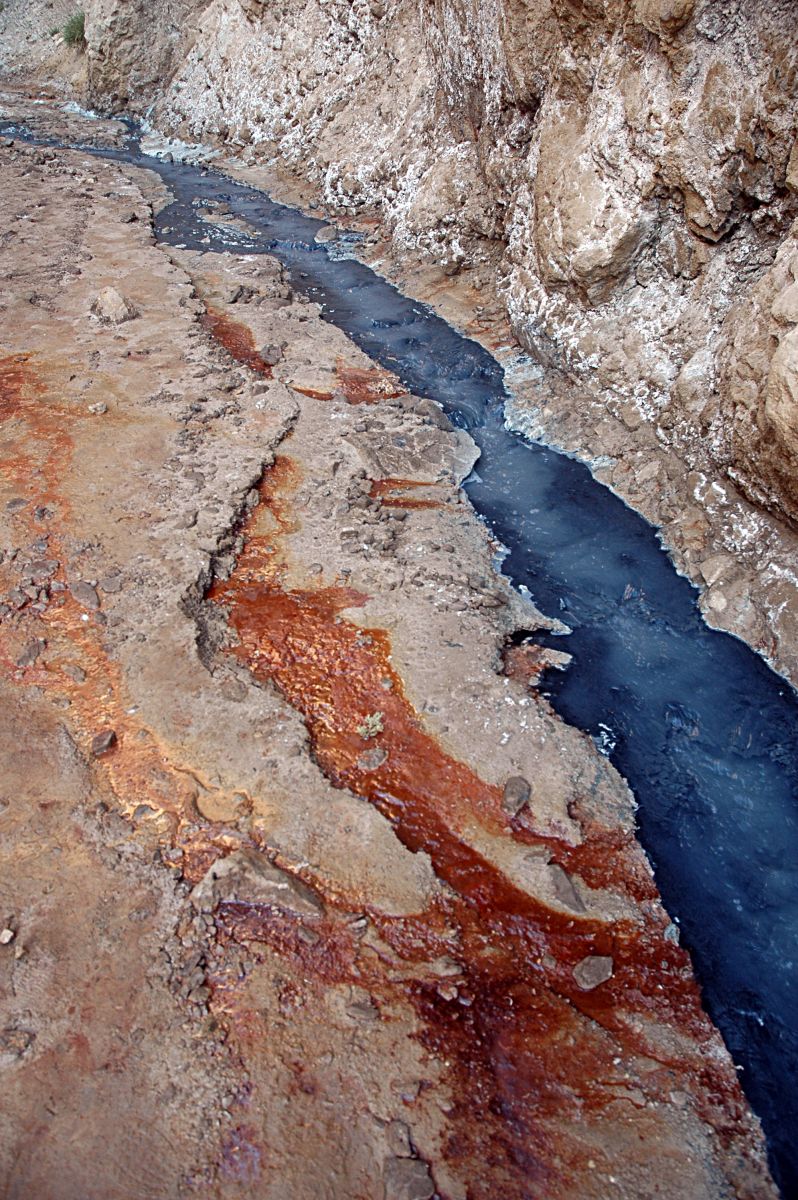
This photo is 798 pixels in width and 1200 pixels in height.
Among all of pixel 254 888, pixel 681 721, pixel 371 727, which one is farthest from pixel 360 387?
pixel 254 888

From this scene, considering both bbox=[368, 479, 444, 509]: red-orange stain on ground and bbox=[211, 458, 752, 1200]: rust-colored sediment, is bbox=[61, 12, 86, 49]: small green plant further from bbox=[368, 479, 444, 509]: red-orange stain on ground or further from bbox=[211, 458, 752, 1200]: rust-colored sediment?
bbox=[211, 458, 752, 1200]: rust-colored sediment

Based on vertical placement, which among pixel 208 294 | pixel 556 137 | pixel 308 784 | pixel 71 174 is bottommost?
pixel 71 174

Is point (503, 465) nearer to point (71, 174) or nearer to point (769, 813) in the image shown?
point (769, 813)

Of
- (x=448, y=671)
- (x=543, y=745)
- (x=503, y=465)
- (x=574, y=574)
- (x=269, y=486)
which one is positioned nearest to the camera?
(x=543, y=745)

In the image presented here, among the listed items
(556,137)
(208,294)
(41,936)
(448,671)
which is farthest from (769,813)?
(208,294)

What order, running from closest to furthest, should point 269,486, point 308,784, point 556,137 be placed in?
1. point 308,784
2. point 269,486
3. point 556,137

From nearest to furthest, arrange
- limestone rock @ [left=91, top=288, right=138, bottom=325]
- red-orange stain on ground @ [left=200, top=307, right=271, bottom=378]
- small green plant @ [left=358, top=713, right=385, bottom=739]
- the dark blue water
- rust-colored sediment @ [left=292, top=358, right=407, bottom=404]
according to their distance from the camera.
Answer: the dark blue water < small green plant @ [left=358, top=713, right=385, bottom=739] < rust-colored sediment @ [left=292, top=358, right=407, bottom=404] < red-orange stain on ground @ [left=200, top=307, right=271, bottom=378] < limestone rock @ [left=91, top=288, right=138, bottom=325]

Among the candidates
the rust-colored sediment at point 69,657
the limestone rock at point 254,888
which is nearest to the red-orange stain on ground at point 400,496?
the rust-colored sediment at point 69,657

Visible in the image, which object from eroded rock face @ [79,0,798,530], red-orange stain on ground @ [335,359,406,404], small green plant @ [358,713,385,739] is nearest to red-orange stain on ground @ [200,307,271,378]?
red-orange stain on ground @ [335,359,406,404]
